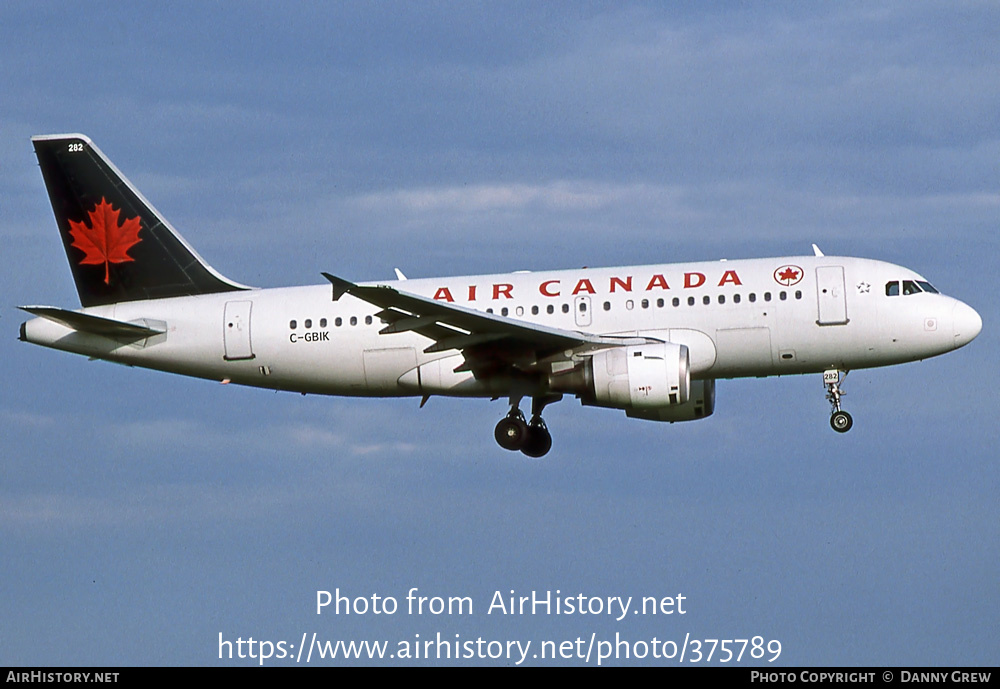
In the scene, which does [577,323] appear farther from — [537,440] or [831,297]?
[831,297]

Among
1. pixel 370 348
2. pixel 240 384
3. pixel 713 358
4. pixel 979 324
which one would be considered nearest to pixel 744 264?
pixel 713 358

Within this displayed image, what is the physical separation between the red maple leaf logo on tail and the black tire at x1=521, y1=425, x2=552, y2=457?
1330cm

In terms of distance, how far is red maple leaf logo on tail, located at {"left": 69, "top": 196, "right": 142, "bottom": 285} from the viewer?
46875mm

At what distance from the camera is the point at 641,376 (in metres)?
40.7

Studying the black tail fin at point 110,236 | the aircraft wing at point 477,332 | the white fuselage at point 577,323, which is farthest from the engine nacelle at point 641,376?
the black tail fin at point 110,236

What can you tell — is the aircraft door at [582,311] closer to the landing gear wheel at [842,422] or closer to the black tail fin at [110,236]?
the landing gear wheel at [842,422]

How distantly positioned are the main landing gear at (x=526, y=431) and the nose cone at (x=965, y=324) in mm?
11319

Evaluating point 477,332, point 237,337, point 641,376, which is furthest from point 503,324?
point 237,337

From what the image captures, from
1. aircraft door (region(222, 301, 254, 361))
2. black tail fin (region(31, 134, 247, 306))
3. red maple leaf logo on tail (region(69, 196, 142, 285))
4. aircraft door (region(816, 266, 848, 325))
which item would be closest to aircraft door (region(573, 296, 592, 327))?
aircraft door (region(816, 266, 848, 325))

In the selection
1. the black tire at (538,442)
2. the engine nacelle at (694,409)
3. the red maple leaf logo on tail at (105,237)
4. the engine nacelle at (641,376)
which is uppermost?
the red maple leaf logo on tail at (105,237)

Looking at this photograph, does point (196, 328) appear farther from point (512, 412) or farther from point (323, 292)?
point (512, 412)

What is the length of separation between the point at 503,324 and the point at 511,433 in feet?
16.1

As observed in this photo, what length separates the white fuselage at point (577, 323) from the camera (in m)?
41.8

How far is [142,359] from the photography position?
149 feet
